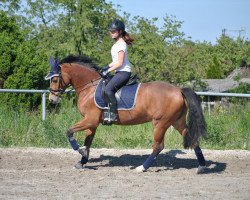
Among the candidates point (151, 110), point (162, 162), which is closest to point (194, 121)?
point (151, 110)

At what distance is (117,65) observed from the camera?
331 inches

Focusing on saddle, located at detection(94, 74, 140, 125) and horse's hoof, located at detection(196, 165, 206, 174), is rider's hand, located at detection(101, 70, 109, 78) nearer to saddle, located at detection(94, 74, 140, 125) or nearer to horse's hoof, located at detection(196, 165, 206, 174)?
saddle, located at detection(94, 74, 140, 125)

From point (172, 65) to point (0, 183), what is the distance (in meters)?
20.9

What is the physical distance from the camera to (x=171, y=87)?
8773 mm

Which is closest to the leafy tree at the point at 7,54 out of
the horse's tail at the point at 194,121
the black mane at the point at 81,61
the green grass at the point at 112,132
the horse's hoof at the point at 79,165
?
the green grass at the point at 112,132

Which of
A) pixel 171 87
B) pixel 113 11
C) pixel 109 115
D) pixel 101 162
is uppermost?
pixel 113 11

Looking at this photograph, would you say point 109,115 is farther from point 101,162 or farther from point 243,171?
point 243,171

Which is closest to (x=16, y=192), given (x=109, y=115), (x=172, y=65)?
(x=109, y=115)

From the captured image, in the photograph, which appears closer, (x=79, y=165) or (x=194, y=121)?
(x=194, y=121)

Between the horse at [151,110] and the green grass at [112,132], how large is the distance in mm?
2385

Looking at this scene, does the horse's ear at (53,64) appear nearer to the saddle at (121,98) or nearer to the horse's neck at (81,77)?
the horse's neck at (81,77)

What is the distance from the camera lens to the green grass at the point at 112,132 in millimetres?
11211

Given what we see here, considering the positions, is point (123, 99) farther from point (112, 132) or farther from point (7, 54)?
point (7, 54)

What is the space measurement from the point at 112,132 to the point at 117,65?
3705 mm
